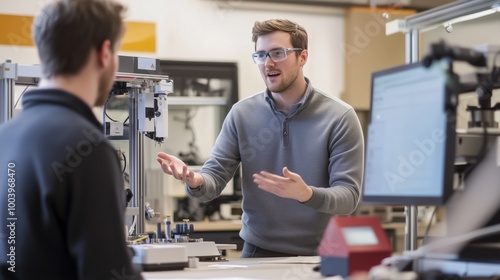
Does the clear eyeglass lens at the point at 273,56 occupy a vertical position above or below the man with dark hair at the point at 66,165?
above

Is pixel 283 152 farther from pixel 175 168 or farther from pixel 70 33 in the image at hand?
pixel 70 33

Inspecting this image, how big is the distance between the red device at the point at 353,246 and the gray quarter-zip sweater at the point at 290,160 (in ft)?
2.98

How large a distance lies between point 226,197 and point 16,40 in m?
1.98

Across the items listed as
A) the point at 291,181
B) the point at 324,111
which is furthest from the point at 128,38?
the point at 291,181

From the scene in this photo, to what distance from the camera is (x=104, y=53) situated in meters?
1.54

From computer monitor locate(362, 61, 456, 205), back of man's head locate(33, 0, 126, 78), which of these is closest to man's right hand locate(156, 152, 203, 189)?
computer monitor locate(362, 61, 456, 205)

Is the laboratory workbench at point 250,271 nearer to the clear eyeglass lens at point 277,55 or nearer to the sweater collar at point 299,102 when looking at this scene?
the sweater collar at point 299,102

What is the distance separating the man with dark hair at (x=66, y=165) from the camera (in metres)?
1.41

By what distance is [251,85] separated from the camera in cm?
617

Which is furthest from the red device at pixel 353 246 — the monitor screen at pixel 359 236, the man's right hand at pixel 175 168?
the man's right hand at pixel 175 168

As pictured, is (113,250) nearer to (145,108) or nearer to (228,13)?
(145,108)

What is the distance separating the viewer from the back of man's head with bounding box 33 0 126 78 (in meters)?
1.50

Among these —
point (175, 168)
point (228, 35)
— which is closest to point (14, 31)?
point (228, 35)

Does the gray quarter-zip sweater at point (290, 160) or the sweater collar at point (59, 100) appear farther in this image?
the gray quarter-zip sweater at point (290, 160)
